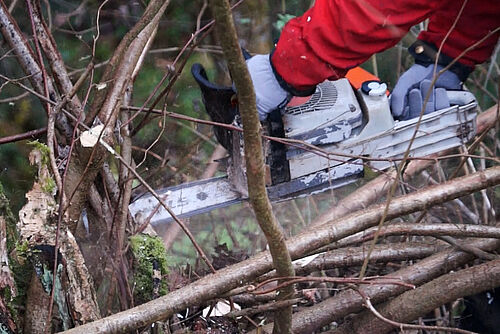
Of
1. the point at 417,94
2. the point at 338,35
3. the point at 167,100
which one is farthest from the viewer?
the point at 167,100

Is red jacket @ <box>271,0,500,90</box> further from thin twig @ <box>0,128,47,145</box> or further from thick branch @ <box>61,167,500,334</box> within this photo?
thin twig @ <box>0,128,47,145</box>

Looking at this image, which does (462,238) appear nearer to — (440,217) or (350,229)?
(350,229)

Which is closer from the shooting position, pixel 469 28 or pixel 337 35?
pixel 337 35

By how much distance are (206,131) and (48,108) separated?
1578 mm

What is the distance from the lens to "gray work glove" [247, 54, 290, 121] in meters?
2.39

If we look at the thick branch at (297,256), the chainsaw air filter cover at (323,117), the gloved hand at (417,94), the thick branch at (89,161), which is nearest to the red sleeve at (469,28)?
the gloved hand at (417,94)

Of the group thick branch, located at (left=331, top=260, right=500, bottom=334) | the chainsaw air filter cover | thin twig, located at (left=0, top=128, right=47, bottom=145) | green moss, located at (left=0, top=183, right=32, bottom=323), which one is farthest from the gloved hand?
green moss, located at (left=0, top=183, right=32, bottom=323)

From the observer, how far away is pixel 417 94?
8.86 ft

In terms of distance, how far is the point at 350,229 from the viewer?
1.85m

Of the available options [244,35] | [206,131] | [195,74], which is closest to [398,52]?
[244,35]

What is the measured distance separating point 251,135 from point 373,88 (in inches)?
56.4

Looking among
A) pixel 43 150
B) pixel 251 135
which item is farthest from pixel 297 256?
pixel 43 150

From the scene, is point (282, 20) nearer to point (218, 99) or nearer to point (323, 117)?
point (323, 117)

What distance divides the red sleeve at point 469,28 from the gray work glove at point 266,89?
2.47ft
